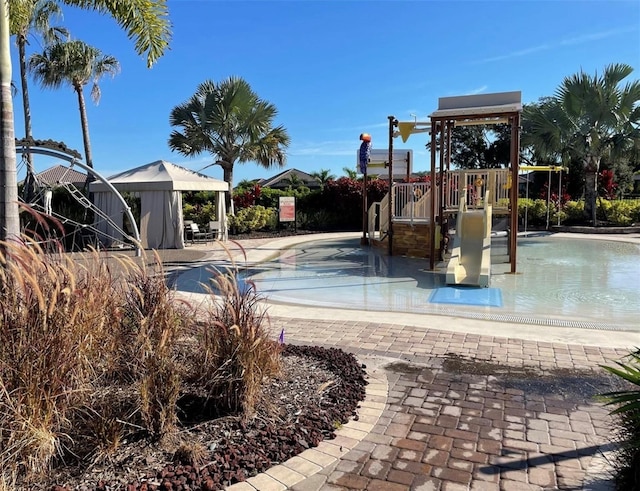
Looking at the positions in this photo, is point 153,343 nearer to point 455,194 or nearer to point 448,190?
point 448,190

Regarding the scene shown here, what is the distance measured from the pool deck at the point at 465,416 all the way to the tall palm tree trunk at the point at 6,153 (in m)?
2.23

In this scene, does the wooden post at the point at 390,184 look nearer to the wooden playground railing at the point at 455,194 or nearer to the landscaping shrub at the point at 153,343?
the wooden playground railing at the point at 455,194

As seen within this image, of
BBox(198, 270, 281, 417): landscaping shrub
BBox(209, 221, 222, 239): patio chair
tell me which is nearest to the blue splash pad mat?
BBox(198, 270, 281, 417): landscaping shrub

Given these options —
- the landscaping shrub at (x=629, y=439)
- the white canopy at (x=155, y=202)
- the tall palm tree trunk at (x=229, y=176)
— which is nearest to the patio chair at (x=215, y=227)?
the white canopy at (x=155, y=202)

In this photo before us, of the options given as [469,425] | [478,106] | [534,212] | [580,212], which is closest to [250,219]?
[478,106]

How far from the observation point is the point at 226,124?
790 inches

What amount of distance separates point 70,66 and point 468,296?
19.1 meters

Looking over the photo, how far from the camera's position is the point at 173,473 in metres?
2.45

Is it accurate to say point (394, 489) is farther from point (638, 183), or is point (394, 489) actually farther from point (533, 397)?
point (638, 183)

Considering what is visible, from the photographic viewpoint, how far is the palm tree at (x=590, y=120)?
1836 cm

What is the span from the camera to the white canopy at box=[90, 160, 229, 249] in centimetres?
1564

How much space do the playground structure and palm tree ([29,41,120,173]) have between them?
1431 centimetres

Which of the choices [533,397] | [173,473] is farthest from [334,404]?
[533,397]

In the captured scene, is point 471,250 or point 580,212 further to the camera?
point 580,212
